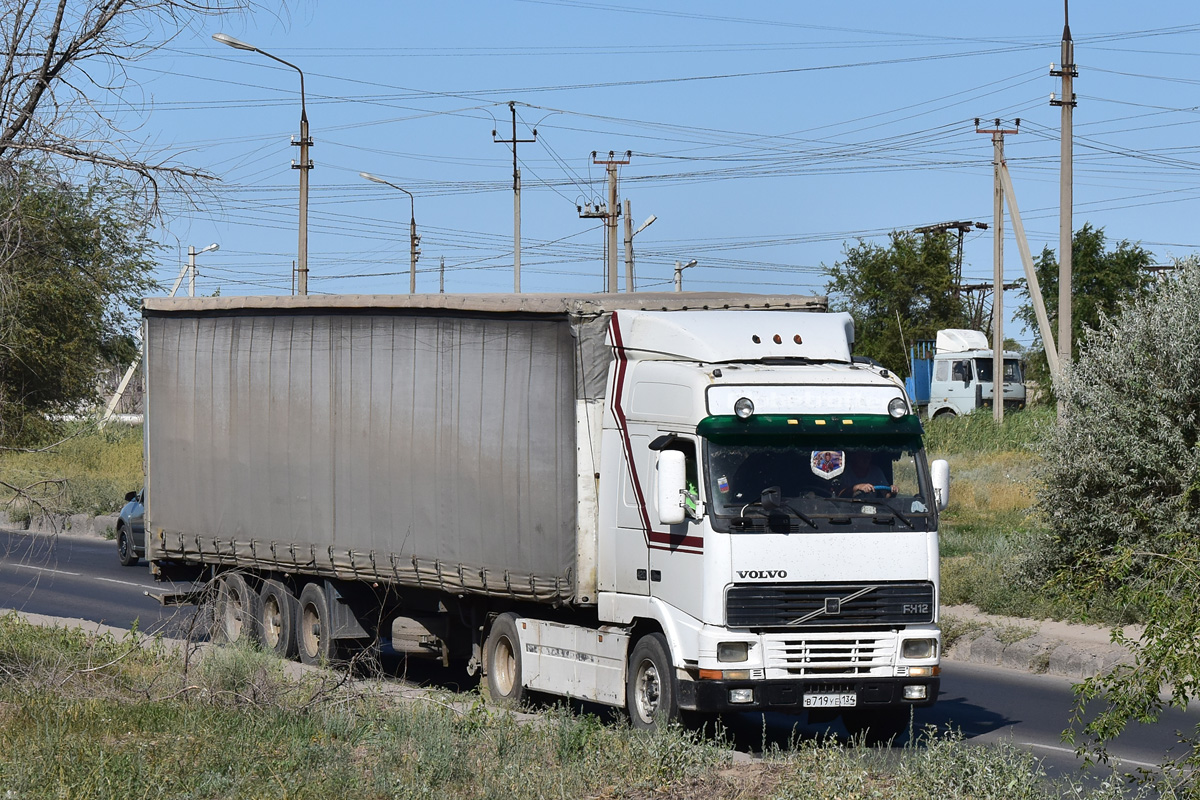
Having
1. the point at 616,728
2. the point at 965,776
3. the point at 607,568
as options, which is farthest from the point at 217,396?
the point at 965,776

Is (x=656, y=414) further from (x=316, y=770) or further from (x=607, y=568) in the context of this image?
(x=316, y=770)

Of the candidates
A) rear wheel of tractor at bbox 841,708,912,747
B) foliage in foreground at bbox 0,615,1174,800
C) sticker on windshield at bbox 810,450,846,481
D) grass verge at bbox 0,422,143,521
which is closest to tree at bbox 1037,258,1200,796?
rear wheel of tractor at bbox 841,708,912,747

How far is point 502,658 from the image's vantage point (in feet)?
41.2

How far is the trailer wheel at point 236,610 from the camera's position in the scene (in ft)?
50.8

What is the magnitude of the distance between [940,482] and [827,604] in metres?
1.42

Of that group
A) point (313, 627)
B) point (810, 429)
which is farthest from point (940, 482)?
point (313, 627)

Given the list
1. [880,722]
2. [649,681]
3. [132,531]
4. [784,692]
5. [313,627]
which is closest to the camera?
[784,692]

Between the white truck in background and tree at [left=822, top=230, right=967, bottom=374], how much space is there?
1591cm

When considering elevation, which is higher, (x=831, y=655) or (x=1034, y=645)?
(x=831, y=655)

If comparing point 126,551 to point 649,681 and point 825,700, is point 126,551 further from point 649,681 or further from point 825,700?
point 825,700

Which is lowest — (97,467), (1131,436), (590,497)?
(97,467)

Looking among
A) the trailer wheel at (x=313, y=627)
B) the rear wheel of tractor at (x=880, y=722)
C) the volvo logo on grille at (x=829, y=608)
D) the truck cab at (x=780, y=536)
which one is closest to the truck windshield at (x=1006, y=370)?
the trailer wheel at (x=313, y=627)

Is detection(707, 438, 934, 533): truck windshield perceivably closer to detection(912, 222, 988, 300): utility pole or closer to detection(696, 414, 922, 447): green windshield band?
detection(696, 414, 922, 447): green windshield band

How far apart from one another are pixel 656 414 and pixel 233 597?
7.02 metres
